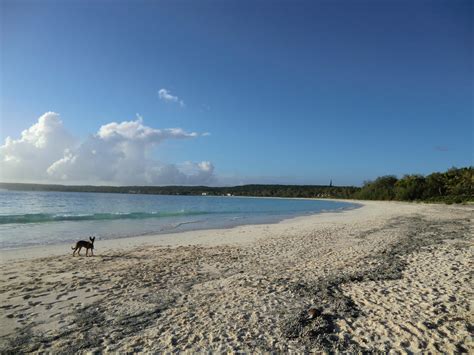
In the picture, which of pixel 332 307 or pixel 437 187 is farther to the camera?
pixel 437 187

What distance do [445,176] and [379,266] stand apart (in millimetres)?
81482

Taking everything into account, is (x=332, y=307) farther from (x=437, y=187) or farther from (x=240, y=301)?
(x=437, y=187)

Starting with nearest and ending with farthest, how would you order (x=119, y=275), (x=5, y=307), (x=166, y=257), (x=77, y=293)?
(x=5, y=307) → (x=77, y=293) → (x=119, y=275) → (x=166, y=257)

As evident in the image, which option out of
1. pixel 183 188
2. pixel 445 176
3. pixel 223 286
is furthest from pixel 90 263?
pixel 183 188

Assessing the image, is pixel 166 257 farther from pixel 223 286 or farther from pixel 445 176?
pixel 445 176

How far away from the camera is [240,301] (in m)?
6.00

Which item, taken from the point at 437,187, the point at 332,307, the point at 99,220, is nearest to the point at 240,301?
the point at 332,307

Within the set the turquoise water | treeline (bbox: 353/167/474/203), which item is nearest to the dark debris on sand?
the turquoise water

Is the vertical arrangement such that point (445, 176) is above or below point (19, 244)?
above

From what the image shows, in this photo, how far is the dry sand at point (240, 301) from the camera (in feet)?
14.6

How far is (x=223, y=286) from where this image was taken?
701cm

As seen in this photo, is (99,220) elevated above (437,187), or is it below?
below

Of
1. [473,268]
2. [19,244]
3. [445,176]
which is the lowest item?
[19,244]

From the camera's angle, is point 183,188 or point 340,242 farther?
point 183,188
